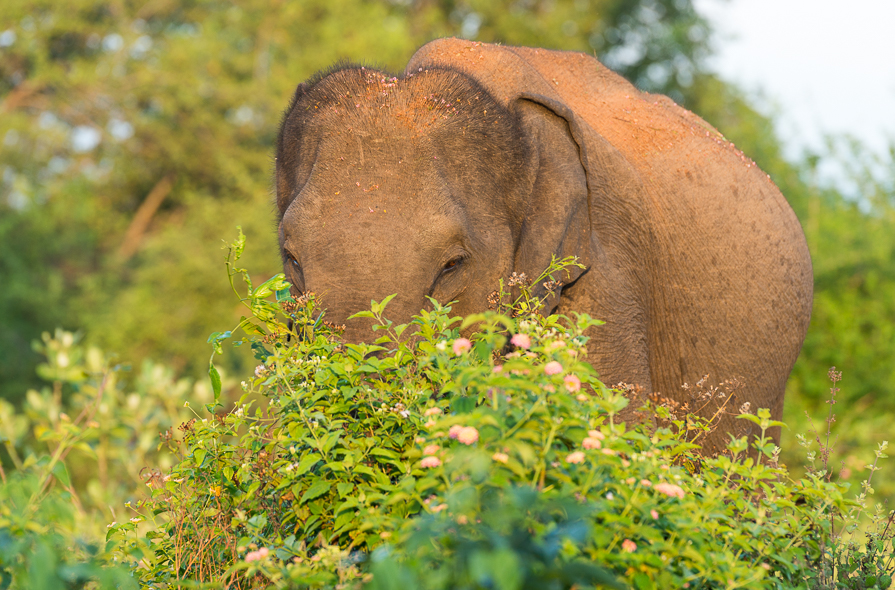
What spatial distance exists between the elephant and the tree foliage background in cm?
863

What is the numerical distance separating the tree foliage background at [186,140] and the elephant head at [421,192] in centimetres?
1025

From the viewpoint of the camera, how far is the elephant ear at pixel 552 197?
378 cm

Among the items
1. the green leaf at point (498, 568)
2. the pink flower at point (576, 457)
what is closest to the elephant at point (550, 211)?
the pink flower at point (576, 457)

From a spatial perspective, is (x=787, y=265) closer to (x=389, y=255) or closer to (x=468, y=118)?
(x=468, y=118)

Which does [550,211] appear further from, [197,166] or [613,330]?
[197,166]

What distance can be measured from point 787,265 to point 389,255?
2.90 m

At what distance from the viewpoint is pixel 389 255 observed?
3307 millimetres

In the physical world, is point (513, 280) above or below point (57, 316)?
above

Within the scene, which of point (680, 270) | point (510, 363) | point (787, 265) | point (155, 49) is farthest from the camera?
point (155, 49)

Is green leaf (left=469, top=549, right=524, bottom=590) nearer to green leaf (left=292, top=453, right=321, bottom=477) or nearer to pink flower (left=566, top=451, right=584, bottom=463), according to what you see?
pink flower (left=566, top=451, right=584, bottom=463)

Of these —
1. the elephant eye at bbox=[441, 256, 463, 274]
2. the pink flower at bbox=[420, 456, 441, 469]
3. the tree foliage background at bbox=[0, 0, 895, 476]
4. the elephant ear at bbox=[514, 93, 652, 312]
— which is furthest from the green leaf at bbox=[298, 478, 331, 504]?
the tree foliage background at bbox=[0, 0, 895, 476]

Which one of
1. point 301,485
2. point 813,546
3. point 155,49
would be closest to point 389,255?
point 301,485

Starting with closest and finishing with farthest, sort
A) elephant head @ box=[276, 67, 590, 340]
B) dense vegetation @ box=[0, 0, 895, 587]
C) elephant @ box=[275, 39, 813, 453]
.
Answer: elephant head @ box=[276, 67, 590, 340] < elephant @ box=[275, 39, 813, 453] < dense vegetation @ box=[0, 0, 895, 587]

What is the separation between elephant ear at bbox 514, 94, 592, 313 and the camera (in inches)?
149
